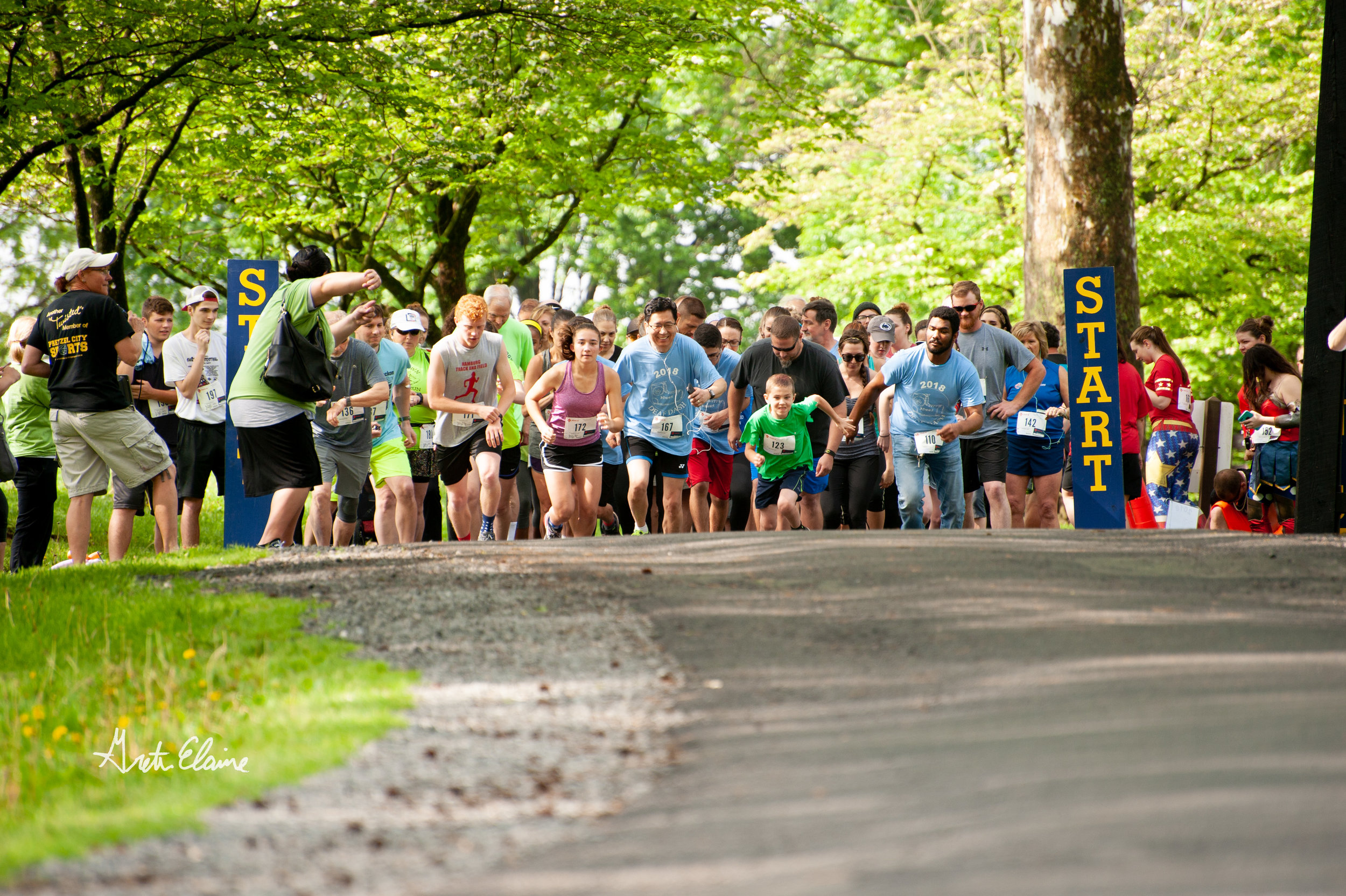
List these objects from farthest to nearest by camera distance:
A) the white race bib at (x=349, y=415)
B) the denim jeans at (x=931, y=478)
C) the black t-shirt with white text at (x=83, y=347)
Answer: the denim jeans at (x=931, y=478)
the white race bib at (x=349, y=415)
the black t-shirt with white text at (x=83, y=347)

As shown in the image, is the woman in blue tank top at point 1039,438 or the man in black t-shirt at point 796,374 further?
the woman in blue tank top at point 1039,438

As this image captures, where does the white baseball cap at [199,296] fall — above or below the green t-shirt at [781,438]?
above

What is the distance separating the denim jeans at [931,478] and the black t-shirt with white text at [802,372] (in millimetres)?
680

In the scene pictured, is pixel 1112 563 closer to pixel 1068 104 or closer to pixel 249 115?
pixel 1068 104

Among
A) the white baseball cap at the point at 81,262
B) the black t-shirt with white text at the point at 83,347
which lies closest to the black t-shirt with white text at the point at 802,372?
the black t-shirt with white text at the point at 83,347

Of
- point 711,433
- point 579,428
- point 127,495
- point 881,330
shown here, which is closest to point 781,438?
point 711,433

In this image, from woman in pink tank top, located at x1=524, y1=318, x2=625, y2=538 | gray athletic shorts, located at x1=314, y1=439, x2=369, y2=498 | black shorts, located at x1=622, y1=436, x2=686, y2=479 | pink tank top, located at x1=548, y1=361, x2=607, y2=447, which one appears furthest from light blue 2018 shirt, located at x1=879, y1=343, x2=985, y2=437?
gray athletic shorts, located at x1=314, y1=439, x2=369, y2=498

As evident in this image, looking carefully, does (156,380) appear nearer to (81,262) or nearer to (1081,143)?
(81,262)

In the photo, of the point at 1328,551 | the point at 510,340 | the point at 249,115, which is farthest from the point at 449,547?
the point at 249,115

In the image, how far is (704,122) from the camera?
73.3 feet

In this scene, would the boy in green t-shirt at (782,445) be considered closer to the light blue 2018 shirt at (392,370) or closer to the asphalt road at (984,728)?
the light blue 2018 shirt at (392,370)

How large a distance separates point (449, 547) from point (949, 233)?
18.9 meters

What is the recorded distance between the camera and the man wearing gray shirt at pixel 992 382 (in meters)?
11.1

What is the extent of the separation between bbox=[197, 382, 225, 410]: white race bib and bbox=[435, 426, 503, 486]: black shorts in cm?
182
